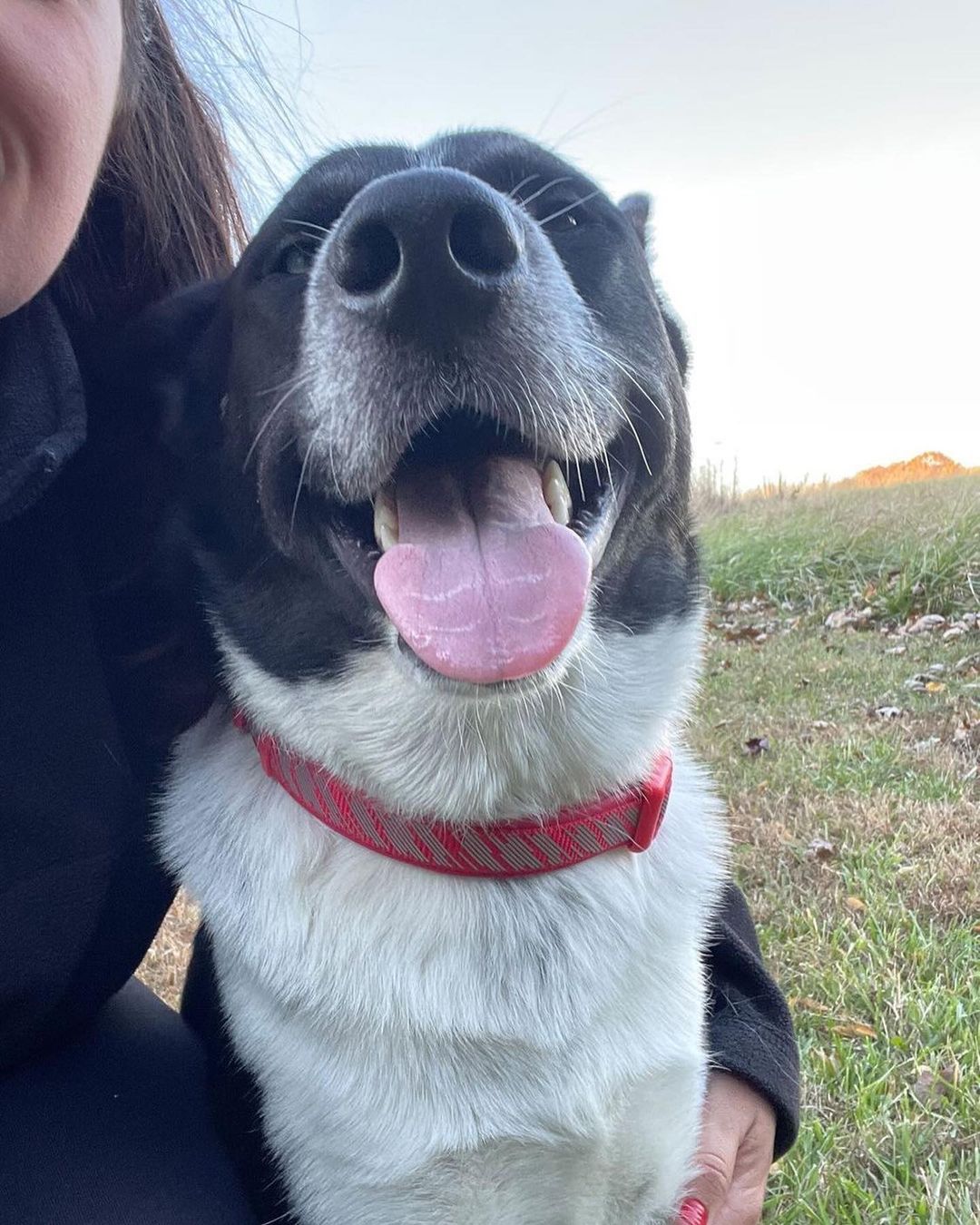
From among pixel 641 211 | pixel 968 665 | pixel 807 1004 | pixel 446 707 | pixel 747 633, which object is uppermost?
pixel 641 211

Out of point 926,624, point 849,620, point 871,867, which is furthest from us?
point 849,620

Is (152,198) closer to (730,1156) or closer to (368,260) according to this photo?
(368,260)

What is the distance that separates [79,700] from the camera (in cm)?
126

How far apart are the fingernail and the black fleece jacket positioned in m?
0.20

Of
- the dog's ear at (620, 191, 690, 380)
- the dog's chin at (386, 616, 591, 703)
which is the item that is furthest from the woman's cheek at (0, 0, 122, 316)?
the dog's ear at (620, 191, 690, 380)

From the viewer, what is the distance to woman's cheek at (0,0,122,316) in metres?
0.91

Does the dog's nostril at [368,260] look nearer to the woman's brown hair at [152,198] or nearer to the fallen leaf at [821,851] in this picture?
the woman's brown hair at [152,198]

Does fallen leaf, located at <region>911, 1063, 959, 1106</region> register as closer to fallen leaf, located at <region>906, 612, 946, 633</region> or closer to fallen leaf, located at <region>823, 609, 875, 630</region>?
fallen leaf, located at <region>906, 612, 946, 633</region>

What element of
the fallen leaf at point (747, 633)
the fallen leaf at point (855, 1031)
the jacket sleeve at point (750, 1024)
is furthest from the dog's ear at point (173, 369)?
the fallen leaf at point (747, 633)

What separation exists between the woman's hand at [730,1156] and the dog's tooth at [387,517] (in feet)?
2.70

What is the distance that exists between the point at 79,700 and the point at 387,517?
0.42 meters

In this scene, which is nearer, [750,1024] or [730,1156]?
[730,1156]

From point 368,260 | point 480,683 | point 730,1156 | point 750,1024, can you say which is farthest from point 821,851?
point 368,260

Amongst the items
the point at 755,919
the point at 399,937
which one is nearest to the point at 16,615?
the point at 399,937
